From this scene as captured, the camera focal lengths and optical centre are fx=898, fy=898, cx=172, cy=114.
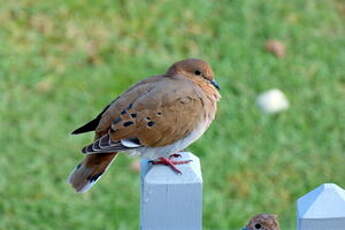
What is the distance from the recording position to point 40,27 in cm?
639

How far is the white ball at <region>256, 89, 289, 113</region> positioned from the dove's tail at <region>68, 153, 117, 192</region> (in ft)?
9.00

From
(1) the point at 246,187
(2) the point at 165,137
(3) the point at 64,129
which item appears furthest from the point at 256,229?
(3) the point at 64,129

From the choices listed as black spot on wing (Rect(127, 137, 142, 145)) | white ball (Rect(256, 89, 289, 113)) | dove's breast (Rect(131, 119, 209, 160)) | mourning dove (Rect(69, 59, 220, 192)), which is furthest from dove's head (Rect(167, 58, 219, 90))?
white ball (Rect(256, 89, 289, 113))

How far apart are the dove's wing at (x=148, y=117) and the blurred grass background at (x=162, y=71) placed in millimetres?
1781

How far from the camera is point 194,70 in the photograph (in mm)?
3441

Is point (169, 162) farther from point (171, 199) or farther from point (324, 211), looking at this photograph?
point (324, 211)

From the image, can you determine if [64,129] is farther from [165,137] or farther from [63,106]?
[165,137]

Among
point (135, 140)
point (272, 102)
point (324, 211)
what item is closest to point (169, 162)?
point (135, 140)

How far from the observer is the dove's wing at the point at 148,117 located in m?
3.09

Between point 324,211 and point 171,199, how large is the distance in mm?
483

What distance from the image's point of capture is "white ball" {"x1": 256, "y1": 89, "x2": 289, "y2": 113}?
586 cm

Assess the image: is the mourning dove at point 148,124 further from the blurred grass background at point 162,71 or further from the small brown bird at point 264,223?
the blurred grass background at point 162,71

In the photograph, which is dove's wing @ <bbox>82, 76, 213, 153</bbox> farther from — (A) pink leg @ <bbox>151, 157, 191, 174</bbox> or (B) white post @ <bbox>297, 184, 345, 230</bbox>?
(B) white post @ <bbox>297, 184, 345, 230</bbox>

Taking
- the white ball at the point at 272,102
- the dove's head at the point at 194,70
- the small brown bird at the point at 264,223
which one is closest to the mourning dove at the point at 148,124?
the dove's head at the point at 194,70
